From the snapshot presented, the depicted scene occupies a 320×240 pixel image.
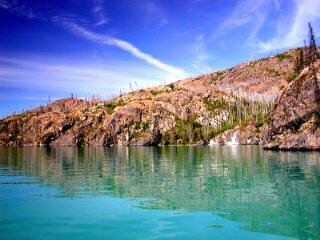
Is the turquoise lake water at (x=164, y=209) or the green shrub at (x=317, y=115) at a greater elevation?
the green shrub at (x=317, y=115)

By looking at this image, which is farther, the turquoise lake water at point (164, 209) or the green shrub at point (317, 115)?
the green shrub at point (317, 115)

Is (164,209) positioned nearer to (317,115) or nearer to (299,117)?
(317,115)

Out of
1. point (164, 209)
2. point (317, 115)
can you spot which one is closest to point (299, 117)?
point (317, 115)

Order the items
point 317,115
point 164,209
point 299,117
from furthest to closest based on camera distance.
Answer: point 299,117
point 317,115
point 164,209

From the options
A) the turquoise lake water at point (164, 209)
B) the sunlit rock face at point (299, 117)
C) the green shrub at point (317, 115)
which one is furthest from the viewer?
the sunlit rock face at point (299, 117)

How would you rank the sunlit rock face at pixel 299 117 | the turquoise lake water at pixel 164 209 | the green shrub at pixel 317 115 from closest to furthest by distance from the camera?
the turquoise lake water at pixel 164 209 < the green shrub at pixel 317 115 < the sunlit rock face at pixel 299 117

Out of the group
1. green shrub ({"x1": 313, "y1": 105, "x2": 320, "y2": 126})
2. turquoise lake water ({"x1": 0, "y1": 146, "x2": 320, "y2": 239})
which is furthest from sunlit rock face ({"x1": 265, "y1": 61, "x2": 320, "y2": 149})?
turquoise lake water ({"x1": 0, "y1": 146, "x2": 320, "y2": 239})

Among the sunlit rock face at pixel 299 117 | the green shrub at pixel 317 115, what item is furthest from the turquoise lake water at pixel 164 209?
the sunlit rock face at pixel 299 117

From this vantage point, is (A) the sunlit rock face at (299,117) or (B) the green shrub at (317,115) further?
(A) the sunlit rock face at (299,117)

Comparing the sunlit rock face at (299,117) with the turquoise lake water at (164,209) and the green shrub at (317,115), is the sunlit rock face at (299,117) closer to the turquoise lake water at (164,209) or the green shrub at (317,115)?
the green shrub at (317,115)

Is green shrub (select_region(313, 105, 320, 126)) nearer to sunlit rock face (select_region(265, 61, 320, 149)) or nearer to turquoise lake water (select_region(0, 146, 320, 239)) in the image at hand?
sunlit rock face (select_region(265, 61, 320, 149))

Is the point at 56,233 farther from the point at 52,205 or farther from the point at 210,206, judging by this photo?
the point at 210,206

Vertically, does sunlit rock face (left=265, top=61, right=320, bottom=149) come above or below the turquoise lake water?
above

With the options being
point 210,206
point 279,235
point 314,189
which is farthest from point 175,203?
point 314,189
